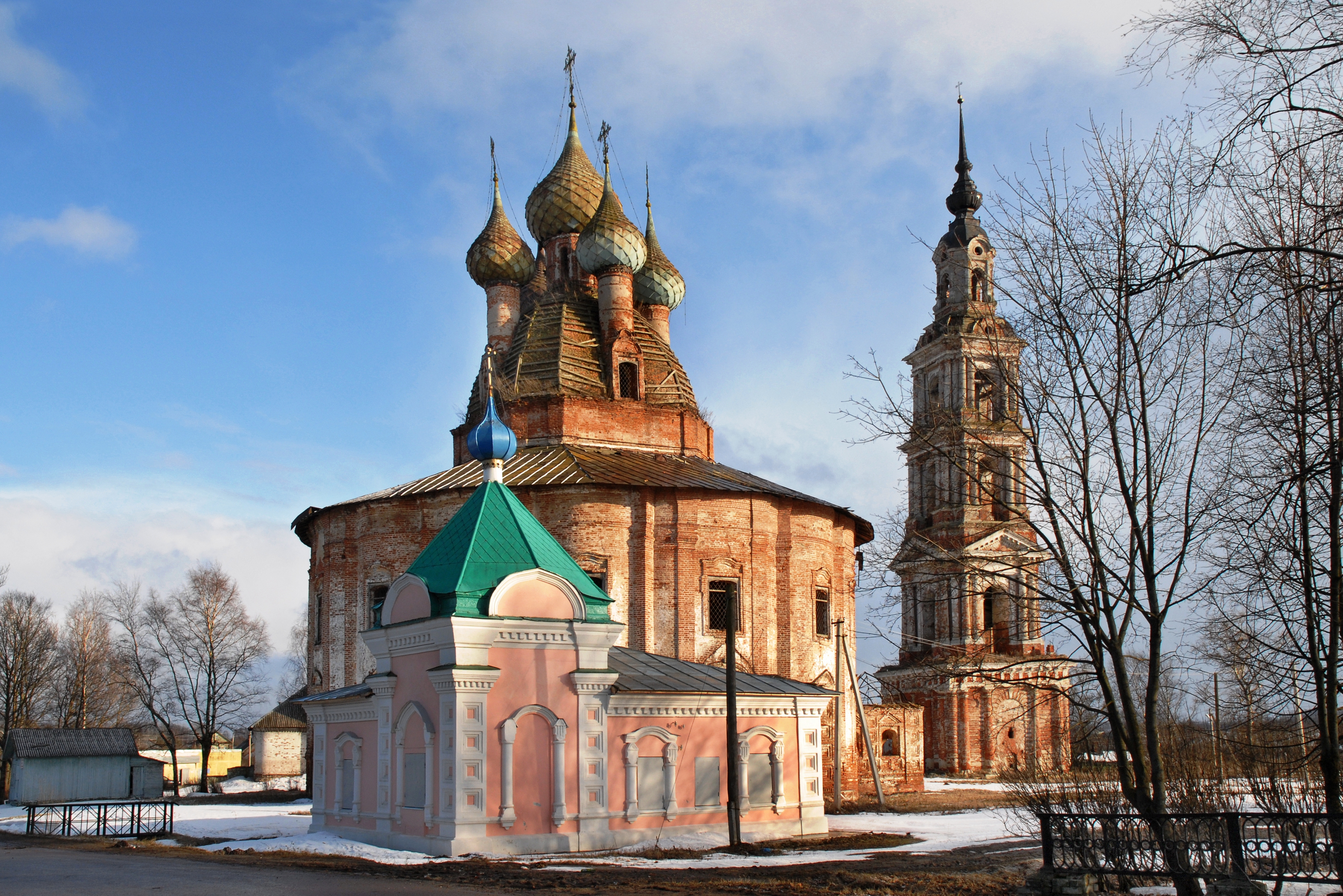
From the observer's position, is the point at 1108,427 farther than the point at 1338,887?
Yes

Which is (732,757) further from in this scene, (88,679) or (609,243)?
(88,679)

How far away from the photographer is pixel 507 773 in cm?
1537

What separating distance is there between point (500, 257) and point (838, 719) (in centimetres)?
1454

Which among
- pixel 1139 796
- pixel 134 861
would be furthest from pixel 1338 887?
pixel 134 861

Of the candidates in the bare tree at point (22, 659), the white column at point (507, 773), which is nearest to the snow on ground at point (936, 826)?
the white column at point (507, 773)

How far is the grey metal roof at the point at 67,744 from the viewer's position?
2903 cm

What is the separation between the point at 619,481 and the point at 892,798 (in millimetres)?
10889

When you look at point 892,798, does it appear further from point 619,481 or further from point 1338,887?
point 1338,887

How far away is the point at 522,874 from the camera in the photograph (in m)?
12.5

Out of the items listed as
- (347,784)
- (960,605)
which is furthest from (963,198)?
(347,784)

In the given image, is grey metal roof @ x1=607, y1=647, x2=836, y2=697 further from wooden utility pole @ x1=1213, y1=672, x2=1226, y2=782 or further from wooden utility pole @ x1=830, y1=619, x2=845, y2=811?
wooden utility pole @ x1=1213, y1=672, x2=1226, y2=782

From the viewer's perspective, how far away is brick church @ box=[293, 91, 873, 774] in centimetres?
2434

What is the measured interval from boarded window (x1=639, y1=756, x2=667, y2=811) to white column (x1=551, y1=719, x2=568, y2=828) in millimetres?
1364

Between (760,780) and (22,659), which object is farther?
(22,659)
